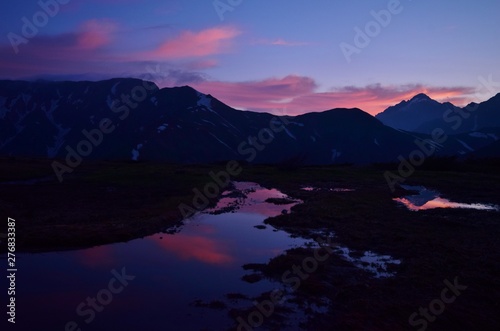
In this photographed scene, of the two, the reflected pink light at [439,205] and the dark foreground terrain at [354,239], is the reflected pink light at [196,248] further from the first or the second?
the reflected pink light at [439,205]

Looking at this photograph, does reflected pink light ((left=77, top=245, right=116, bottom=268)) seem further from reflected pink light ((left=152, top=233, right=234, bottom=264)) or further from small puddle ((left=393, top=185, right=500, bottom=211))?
small puddle ((left=393, top=185, right=500, bottom=211))

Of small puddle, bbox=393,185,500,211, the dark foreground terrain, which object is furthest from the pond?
small puddle, bbox=393,185,500,211

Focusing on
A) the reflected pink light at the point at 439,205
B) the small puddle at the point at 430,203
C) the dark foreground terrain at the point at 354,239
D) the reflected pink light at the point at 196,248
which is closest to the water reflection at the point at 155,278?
the reflected pink light at the point at 196,248

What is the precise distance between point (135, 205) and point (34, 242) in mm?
14427

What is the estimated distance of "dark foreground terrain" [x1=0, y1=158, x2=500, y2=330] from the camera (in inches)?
560

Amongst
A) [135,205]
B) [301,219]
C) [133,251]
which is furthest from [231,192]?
[133,251]

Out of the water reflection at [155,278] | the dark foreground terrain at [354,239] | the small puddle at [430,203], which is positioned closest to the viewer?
the water reflection at [155,278]

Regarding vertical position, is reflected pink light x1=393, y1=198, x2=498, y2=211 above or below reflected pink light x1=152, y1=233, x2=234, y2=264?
below

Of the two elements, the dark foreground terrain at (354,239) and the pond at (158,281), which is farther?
the dark foreground terrain at (354,239)

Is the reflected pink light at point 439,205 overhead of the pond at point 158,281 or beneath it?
beneath

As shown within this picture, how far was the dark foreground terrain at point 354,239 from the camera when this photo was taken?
14.2m

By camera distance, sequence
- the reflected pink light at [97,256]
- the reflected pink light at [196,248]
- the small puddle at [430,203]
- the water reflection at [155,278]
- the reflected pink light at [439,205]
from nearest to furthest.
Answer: the water reflection at [155,278]
the reflected pink light at [97,256]
the reflected pink light at [196,248]
the reflected pink light at [439,205]
the small puddle at [430,203]

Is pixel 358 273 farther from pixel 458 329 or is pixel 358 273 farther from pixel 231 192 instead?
pixel 231 192

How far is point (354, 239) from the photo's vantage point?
2584 centimetres
